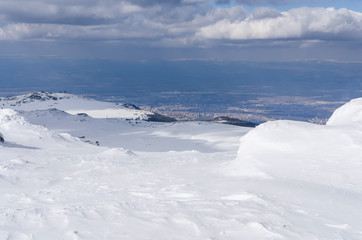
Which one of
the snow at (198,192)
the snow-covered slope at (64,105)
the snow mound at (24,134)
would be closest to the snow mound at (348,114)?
the snow at (198,192)

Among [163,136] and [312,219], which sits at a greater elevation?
[312,219]

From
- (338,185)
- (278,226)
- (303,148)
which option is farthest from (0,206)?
(303,148)

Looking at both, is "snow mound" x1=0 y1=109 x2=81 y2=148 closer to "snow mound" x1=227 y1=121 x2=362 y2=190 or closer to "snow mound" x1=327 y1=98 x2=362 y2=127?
"snow mound" x1=227 y1=121 x2=362 y2=190

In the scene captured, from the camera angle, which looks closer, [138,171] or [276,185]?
[276,185]

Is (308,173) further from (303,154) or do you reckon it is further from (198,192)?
(198,192)

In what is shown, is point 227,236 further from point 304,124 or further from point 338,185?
point 304,124

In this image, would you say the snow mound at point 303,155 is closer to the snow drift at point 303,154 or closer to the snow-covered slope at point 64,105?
the snow drift at point 303,154

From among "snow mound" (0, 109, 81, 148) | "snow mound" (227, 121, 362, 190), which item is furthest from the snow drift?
"snow mound" (0, 109, 81, 148)
